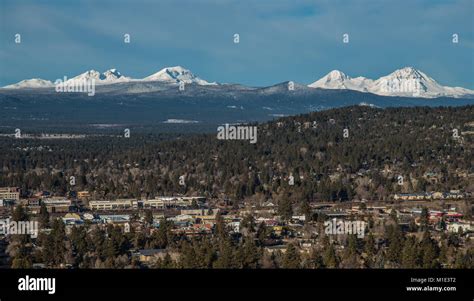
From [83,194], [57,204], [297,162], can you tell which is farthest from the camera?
[297,162]

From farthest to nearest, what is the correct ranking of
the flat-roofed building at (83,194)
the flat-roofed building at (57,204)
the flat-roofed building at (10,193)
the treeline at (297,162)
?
the flat-roofed building at (83,194) → the treeline at (297,162) → the flat-roofed building at (10,193) → the flat-roofed building at (57,204)

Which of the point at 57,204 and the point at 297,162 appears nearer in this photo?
the point at 57,204

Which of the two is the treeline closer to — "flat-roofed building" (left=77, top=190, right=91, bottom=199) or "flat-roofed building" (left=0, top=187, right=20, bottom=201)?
"flat-roofed building" (left=77, top=190, right=91, bottom=199)

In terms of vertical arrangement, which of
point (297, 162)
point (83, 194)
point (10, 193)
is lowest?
point (83, 194)

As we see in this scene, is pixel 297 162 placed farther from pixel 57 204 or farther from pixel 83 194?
pixel 57 204

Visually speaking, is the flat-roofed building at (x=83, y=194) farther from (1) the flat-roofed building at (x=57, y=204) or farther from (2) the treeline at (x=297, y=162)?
(1) the flat-roofed building at (x=57, y=204)

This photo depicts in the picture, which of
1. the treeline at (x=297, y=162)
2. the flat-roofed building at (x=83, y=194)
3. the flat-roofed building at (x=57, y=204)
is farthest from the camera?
the flat-roofed building at (x=83, y=194)

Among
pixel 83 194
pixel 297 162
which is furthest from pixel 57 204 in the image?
pixel 297 162

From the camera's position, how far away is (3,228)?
155 ft

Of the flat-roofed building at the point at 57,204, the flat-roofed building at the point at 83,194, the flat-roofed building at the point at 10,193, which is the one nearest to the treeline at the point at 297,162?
the flat-roofed building at the point at 83,194

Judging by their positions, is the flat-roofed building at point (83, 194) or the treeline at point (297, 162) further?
the flat-roofed building at point (83, 194)

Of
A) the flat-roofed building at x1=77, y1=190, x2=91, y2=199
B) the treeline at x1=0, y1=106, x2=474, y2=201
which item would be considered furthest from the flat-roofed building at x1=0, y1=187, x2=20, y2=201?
the flat-roofed building at x1=77, y1=190, x2=91, y2=199
